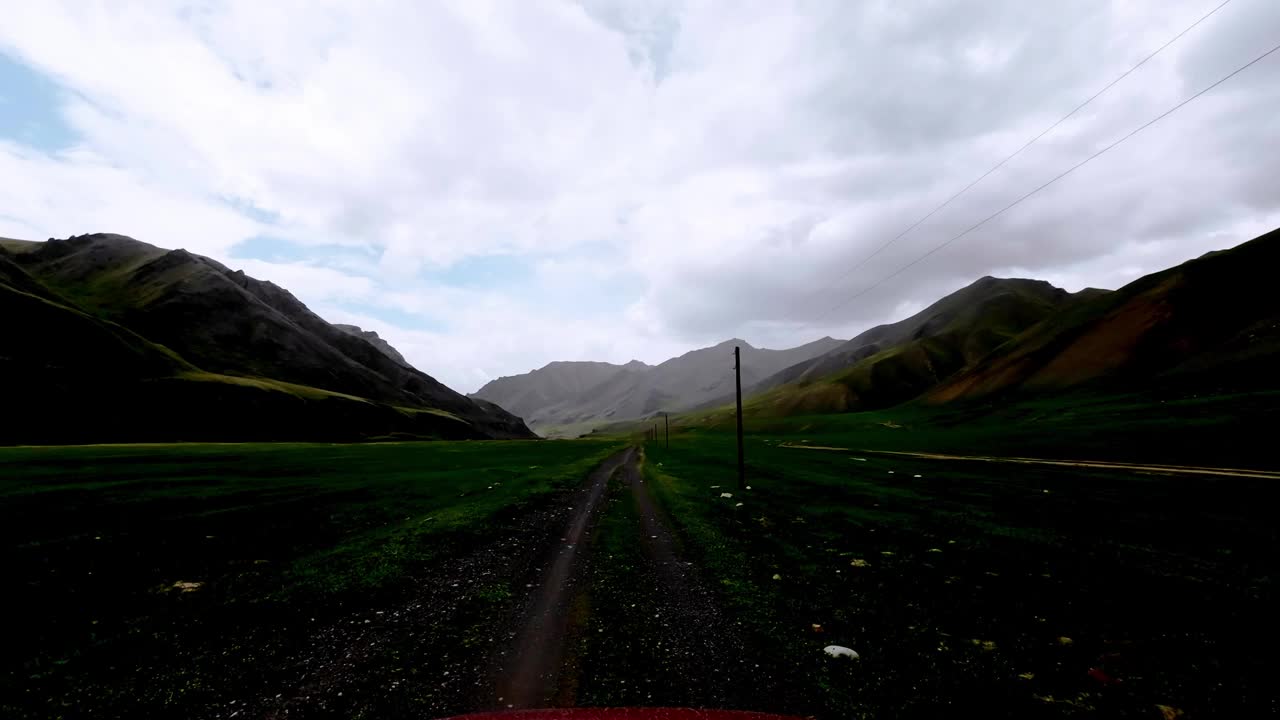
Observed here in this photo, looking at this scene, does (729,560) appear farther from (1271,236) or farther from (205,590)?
(1271,236)

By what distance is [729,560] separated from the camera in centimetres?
1645

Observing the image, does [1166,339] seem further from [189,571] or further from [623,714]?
[189,571]

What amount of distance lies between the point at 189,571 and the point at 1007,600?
24728mm

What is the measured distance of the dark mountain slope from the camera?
3915 inches

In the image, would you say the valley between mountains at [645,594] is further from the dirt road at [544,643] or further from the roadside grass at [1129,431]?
the roadside grass at [1129,431]

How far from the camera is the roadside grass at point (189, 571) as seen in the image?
29.5 ft

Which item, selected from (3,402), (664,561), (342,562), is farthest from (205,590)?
(3,402)

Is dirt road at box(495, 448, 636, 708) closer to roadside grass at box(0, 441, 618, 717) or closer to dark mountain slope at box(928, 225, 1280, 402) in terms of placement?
roadside grass at box(0, 441, 618, 717)

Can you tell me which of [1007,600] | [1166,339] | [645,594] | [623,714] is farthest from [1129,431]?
[1166,339]

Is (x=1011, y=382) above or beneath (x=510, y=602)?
above

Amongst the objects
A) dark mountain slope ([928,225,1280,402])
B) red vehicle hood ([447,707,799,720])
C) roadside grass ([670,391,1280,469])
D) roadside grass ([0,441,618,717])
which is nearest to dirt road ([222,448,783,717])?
red vehicle hood ([447,707,799,720])

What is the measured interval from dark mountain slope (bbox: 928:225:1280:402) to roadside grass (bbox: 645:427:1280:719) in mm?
104695

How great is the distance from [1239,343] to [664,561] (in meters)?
157

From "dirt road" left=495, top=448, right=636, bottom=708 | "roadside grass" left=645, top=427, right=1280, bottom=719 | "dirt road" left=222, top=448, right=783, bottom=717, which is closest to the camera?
"dirt road" left=222, top=448, right=783, bottom=717
